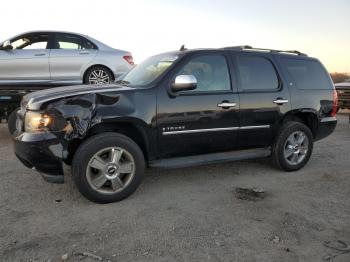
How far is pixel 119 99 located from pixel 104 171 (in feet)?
2.76

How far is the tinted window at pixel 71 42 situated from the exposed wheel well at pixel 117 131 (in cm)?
454

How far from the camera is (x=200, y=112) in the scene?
498 centimetres

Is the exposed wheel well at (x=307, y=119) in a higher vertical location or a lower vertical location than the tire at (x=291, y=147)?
higher

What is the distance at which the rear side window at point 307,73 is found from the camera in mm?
6023

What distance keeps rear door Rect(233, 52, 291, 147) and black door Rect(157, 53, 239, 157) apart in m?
0.17

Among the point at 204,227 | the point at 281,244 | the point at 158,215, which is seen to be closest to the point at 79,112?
the point at 158,215

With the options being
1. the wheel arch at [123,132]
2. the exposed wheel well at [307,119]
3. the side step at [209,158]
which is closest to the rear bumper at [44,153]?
the wheel arch at [123,132]

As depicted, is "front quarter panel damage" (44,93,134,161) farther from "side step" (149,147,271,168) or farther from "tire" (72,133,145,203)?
"side step" (149,147,271,168)

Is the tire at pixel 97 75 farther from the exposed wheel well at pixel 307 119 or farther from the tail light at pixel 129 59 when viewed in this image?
the exposed wheel well at pixel 307 119

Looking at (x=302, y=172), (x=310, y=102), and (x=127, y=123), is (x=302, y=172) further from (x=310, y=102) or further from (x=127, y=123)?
(x=127, y=123)

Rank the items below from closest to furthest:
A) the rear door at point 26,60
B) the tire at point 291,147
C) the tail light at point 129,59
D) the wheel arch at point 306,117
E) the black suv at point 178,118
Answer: the black suv at point 178,118 < the tire at point 291,147 < the wheel arch at point 306,117 < the rear door at point 26,60 < the tail light at point 129,59

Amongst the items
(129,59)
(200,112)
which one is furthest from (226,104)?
(129,59)

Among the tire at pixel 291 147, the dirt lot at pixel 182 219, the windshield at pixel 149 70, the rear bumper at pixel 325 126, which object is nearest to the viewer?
the dirt lot at pixel 182 219

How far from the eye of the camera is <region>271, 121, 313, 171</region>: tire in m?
5.80
